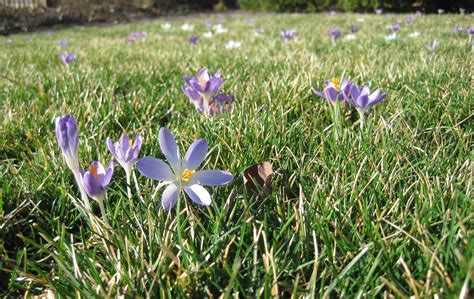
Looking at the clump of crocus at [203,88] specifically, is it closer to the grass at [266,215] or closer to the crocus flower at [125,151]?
the grass at [266,215]

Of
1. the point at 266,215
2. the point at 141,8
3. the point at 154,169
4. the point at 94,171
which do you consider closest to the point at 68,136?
the point at 94,171

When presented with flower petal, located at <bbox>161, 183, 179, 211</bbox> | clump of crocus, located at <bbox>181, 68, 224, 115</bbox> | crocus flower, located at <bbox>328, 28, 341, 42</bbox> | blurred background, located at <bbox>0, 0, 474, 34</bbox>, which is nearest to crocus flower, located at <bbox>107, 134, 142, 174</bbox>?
flower petal, located at <bbox>161, 183, 179, 211</bbox>

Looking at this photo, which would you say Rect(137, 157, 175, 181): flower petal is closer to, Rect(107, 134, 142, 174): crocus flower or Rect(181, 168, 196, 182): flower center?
Rect(181, 168, 196, 182): flower center

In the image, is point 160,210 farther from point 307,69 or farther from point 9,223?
point 307,69

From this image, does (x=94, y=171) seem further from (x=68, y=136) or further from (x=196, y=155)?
(x=196, y=155)

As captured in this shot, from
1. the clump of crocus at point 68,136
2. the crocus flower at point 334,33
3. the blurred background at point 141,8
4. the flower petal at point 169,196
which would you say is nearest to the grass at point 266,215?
the flower petal at point 169,196

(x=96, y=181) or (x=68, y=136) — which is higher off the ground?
(x=68, y=136)
